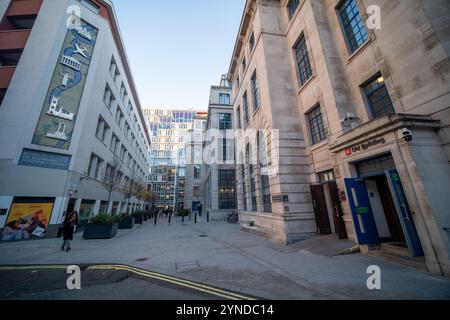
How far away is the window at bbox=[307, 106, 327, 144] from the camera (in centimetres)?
1078

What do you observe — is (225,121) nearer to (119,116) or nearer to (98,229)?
(119,116)

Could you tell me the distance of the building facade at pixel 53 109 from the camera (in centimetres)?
1299

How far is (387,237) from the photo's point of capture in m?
7.19

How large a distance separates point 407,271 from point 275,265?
362cm

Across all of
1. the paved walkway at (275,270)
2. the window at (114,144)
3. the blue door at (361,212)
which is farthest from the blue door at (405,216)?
the window at (114,144)

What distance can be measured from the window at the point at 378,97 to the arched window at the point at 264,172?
20.8 feet

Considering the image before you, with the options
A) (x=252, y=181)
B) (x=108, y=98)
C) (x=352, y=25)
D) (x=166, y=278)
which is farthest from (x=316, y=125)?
(x=108, y=98)

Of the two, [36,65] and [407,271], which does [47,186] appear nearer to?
[36,65]

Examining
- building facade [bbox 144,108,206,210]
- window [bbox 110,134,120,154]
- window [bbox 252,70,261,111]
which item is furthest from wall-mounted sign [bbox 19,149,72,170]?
building facade [bbox 144,108,206,210]

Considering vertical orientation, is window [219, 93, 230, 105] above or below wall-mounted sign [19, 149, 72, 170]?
above

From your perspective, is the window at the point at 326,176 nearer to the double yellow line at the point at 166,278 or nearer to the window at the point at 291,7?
the double yellow line at the point at 166,278

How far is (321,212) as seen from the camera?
32.6ft

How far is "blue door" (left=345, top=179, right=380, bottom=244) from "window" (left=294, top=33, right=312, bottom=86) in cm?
783

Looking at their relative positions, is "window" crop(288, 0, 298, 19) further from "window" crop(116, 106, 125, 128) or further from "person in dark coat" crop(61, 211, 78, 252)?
"window" crop(116, 106, 125, 128)
